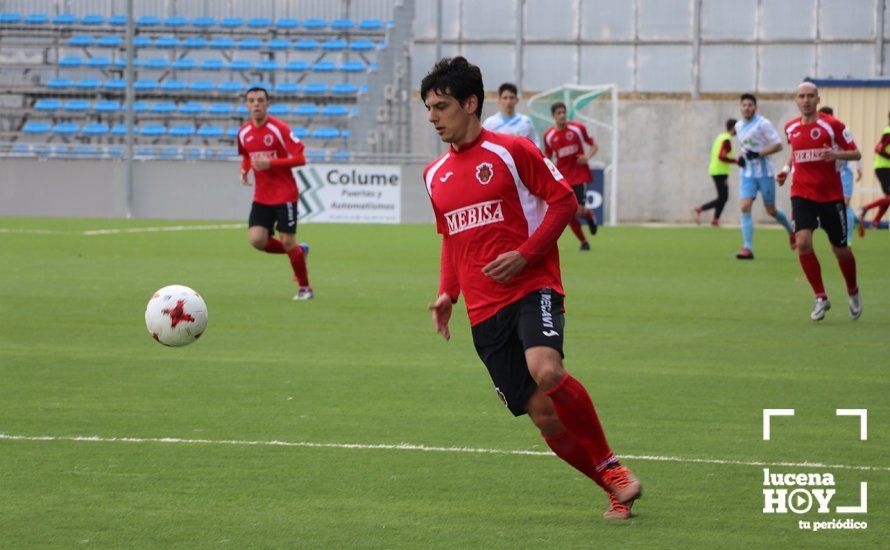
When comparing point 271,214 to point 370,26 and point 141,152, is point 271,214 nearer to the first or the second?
point 141,152

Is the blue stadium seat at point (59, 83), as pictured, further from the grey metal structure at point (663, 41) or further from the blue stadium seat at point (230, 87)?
the grey metal structure at point (663, 41)

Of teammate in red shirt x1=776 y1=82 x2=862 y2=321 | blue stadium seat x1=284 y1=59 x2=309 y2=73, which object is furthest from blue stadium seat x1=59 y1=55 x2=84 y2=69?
teammate in red shirt x1=776 y1=82 x2=862 y2=321

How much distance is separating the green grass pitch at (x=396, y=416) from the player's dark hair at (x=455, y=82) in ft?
5.52

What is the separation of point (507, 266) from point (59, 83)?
111 ft

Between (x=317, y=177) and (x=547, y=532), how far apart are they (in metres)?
26.7

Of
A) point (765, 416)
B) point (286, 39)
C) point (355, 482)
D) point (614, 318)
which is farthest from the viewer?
point (286, 39)

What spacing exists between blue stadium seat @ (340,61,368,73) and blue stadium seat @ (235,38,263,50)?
7.63 feet

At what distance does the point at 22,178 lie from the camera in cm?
3338

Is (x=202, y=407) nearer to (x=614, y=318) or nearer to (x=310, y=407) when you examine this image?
(x=310, y=407)

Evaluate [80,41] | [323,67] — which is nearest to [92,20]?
[80,41]

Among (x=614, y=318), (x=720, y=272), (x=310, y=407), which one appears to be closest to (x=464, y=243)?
(x=310, y=407)

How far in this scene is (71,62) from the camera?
123ft

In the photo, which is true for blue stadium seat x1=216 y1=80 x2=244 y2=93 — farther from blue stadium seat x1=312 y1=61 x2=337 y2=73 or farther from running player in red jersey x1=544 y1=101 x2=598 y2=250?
running player in red jersey x1=544 y1=101 x2=598 y2=250

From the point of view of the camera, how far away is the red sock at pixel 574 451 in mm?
5363
